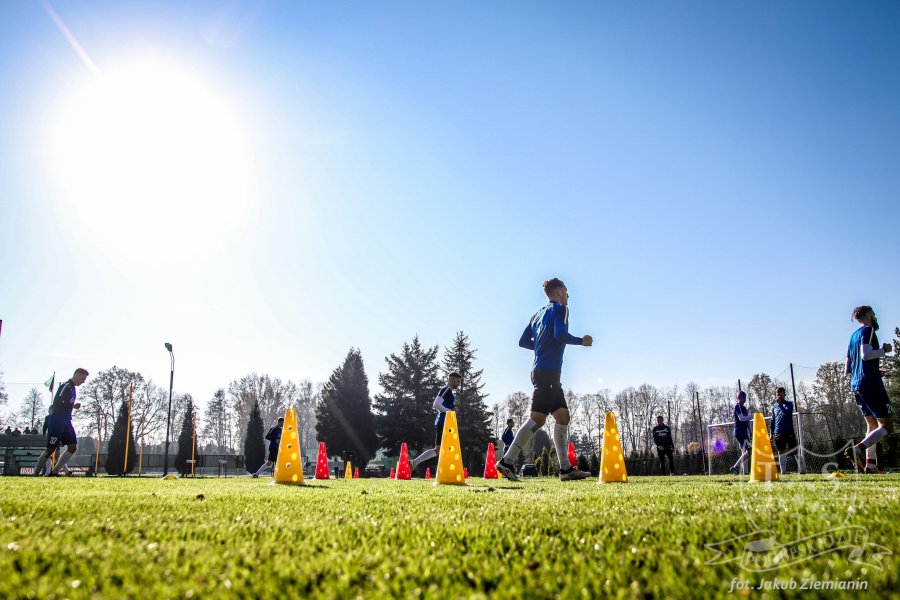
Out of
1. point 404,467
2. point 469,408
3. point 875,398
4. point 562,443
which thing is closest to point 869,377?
point 875,398

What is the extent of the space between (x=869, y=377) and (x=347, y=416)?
47.0m

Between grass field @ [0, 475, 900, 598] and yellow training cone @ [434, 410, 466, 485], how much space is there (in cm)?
511

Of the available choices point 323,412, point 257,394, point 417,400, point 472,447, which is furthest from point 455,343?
point 257,394

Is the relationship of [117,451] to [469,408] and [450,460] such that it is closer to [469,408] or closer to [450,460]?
[469,408]

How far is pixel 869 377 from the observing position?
8.44 metres

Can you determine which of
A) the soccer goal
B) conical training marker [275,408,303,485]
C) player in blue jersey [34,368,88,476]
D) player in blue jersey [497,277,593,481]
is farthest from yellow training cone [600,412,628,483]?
player in blue jersey [34,368,88,476]

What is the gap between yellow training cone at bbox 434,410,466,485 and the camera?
8.62 m

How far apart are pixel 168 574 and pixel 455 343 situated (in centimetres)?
5180

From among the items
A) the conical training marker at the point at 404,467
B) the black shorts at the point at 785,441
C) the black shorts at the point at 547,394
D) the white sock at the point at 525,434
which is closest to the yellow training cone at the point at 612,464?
the black shorts at the point at 547,394

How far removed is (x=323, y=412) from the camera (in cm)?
5206

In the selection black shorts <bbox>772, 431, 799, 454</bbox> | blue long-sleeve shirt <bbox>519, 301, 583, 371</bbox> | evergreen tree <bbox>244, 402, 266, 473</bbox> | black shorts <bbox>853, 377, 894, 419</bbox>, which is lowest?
evergreen tree <bbox>244, 402, 266, 473</bbox>

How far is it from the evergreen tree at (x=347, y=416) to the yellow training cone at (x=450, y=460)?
42611 millimetres

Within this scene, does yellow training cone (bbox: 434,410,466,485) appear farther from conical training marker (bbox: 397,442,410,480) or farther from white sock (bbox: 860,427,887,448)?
conical training marker (bbox: 397,442,410,480)

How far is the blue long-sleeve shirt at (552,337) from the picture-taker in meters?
8.00
